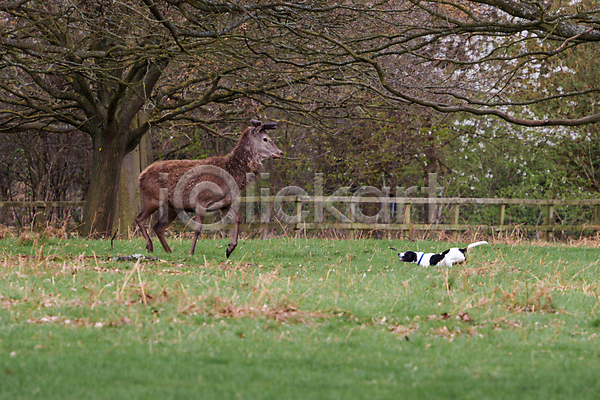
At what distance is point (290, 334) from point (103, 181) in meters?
11.2

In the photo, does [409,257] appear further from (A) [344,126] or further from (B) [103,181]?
(A) [344,126]

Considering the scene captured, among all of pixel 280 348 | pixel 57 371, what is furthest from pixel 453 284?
pixel 57 371

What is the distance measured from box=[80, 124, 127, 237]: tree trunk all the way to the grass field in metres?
6.06

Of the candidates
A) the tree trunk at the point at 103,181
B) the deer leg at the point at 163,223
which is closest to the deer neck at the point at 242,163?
the deer leg at the point at 163,223

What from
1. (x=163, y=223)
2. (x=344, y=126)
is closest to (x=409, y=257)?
(x=163, y=223)

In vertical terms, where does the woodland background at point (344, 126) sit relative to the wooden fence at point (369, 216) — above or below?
above

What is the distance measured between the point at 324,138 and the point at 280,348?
17.8 metres

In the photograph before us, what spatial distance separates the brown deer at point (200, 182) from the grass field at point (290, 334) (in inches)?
91.6

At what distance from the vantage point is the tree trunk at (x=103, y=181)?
15.7 metres

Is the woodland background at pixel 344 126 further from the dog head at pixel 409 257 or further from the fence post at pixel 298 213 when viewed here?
the dog head at pixel 409 257

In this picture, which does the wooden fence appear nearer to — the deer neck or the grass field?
the deer neck

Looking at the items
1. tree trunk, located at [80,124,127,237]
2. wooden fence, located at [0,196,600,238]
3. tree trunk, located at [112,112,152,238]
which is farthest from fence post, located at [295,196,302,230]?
tree trunk, located at [80,124,127,237]

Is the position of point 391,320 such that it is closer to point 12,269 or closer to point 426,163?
point 12,269

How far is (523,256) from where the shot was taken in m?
12.6
